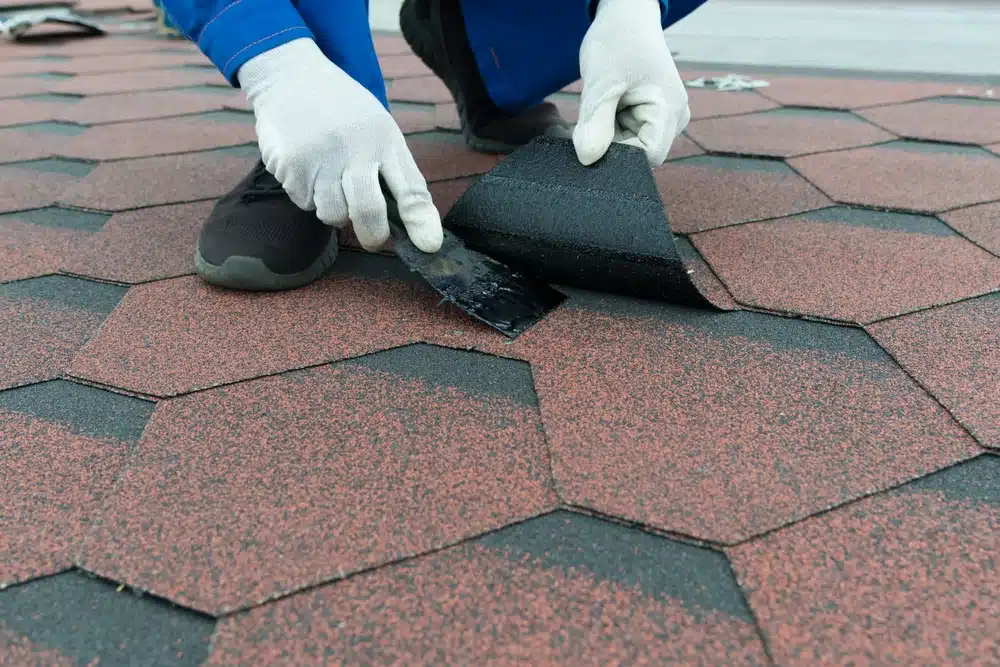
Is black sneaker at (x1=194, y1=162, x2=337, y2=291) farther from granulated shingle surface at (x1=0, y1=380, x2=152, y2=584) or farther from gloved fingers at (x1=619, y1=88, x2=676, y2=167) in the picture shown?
gloved fingers at (x1=619, y1=88, x2=676, y2=167)

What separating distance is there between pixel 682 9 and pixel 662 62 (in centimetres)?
50

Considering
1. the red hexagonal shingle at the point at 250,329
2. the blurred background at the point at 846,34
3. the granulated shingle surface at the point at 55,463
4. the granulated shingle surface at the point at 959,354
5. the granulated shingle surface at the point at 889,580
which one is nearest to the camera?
the granulated shingle surface at the point at 889,580

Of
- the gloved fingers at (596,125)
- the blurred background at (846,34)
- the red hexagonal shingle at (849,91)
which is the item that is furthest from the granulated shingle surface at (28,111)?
the red hexagonal shingle at (849,91)

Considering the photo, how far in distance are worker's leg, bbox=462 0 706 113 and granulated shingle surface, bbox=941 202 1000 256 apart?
2.34 feet

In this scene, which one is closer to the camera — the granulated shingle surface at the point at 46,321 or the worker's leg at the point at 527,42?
the granulated shingle surface at the point at 46,321

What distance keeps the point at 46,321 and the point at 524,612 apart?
92 cm

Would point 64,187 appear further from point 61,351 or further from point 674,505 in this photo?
point 674,505

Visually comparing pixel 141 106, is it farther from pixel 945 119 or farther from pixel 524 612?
pixel 945 119

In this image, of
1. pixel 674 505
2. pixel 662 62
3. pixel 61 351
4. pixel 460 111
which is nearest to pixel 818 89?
pixel 460 111

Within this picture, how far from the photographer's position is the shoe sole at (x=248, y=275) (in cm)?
115

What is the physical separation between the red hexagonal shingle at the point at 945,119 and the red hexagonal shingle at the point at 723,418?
1.24 m

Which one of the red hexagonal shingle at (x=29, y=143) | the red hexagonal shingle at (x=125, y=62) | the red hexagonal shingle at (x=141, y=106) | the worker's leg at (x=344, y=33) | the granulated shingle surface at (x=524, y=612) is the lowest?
the red hexagonal shingle at (x=125, y=62)

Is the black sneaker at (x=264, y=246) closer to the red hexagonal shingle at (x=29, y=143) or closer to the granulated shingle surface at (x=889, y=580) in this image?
the granulated shingle surface at (x=889, y=580)

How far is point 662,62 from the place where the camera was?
3.91 feet
